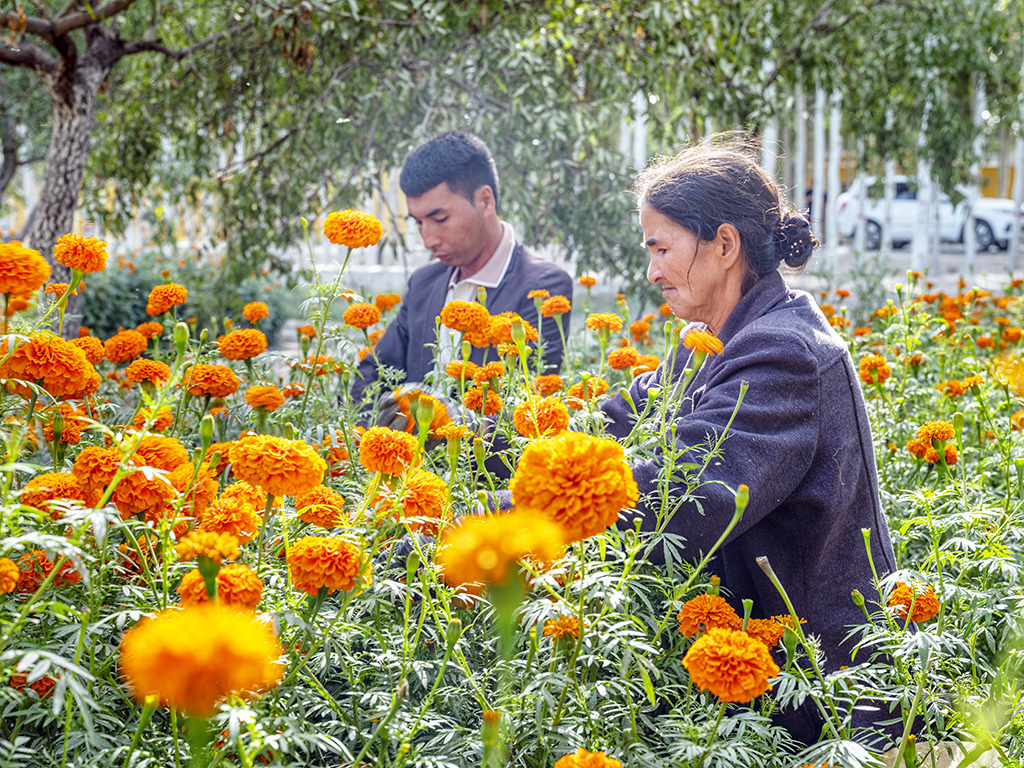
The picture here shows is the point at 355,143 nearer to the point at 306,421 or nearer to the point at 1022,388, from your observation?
the point at 306,421

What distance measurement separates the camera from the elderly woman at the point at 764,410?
1319 mm

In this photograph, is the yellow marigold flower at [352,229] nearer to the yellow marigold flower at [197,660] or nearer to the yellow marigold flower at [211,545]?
the yellow marigold flower at [211,545]

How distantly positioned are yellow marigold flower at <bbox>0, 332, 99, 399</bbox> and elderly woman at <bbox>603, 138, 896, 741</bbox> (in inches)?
28.2

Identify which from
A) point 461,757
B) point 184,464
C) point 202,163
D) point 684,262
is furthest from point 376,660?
point 202,163

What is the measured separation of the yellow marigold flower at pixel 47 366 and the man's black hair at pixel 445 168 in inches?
70.0

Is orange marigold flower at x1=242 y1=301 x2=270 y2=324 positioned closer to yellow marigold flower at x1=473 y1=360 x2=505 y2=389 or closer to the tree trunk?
yellow marigold flower at x1=473 y1=360 x2=505 y2=389

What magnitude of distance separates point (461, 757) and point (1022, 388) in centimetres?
102

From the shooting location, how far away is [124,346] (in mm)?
1751

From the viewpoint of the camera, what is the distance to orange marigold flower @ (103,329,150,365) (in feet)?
5.65

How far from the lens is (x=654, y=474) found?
1.20 meters

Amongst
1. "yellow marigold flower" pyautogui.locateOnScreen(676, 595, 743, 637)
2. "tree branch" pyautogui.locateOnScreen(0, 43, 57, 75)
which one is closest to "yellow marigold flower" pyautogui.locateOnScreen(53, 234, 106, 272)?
"yellow marigold flower" pyautogui.locateOnScreen(676, 595, 743, 637)

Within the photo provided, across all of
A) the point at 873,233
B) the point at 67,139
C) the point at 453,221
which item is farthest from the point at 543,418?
the point at 873,233

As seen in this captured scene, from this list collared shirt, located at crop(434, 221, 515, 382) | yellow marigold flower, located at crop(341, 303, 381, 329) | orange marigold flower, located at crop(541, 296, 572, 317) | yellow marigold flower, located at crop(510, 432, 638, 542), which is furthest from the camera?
collared shirt, located at crop(434, 221, 515, 382)

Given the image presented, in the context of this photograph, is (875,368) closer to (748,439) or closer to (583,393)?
(748,439)
